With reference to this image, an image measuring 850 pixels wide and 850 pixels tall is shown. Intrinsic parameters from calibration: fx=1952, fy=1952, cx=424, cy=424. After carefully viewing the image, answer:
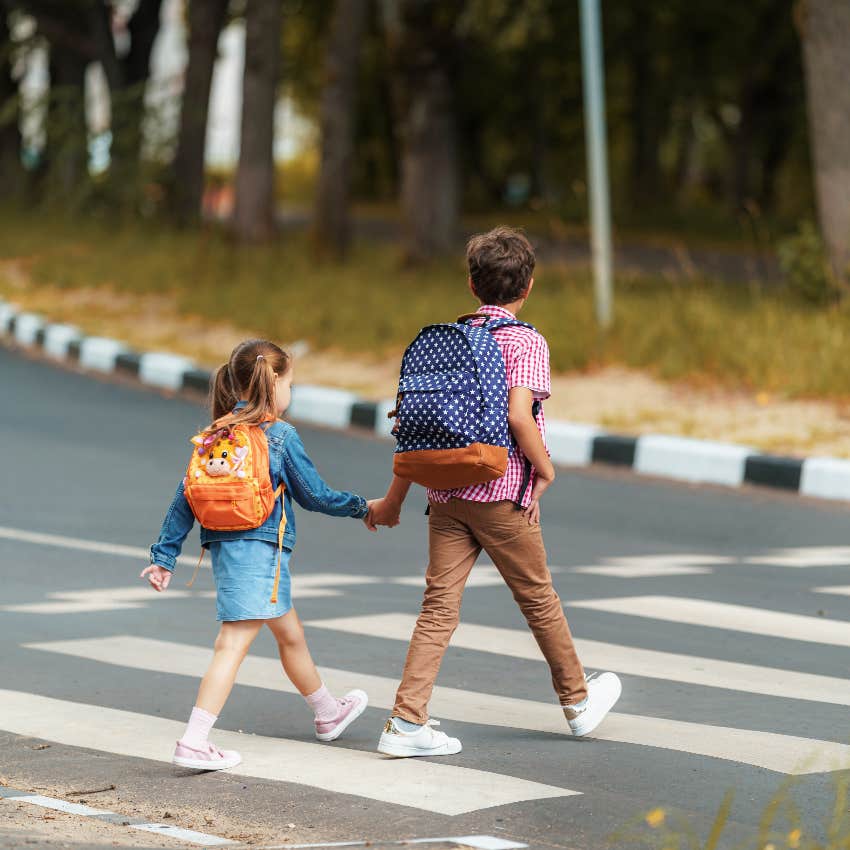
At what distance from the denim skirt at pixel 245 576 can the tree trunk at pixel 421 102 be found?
15.5 m

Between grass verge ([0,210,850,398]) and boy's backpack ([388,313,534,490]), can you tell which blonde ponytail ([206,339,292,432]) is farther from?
grass verge ([0,210,850,398])

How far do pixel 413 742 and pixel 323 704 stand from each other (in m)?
0.35

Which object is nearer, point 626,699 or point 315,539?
point 626,699

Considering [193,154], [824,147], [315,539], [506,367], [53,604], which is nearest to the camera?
[506,367]

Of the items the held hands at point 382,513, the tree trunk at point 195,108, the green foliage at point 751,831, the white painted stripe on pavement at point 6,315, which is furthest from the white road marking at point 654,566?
the tree trunk at point 195,108

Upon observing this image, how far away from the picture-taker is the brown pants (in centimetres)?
505

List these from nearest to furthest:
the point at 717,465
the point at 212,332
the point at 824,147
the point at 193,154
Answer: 1. the point at 717,465
2. the point at 824,147
3. the point at 212,332
4. the point at 193,154

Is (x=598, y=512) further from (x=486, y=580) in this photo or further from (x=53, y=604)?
(x=53, y=604)

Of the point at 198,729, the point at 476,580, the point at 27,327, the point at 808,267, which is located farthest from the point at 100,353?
the point at 198,729

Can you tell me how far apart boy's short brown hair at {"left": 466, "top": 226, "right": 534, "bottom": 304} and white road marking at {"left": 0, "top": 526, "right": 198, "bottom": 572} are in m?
3.40

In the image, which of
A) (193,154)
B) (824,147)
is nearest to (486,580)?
(824,147)

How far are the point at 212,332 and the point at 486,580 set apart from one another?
9.20 meters

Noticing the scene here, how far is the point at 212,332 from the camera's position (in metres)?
16.9

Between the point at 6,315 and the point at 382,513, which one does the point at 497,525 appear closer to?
the point at 382,513
